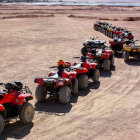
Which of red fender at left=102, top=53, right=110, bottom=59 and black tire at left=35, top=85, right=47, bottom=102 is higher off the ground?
red fender at left=102, top=53, right=110, bottom=59

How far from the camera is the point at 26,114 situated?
8.79 meters

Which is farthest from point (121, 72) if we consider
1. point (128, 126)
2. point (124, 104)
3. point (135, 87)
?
point (128, 126)

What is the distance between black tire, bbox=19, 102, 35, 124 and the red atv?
406 centimetres

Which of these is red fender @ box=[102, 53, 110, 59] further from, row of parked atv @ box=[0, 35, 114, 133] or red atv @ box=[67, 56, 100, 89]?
red atv @ box=[67, 56, 100, 89]

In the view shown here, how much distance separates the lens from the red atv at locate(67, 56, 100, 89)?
12.7 m

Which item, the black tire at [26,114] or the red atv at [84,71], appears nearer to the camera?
the black tire at [26,114]

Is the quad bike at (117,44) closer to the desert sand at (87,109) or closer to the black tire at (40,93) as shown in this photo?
the desert sand at (87,109)

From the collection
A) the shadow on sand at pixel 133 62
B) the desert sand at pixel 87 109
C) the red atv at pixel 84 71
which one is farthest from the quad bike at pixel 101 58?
the shadow on sand at pixel 133 62

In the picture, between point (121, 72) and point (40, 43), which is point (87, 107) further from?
point (40, 43)

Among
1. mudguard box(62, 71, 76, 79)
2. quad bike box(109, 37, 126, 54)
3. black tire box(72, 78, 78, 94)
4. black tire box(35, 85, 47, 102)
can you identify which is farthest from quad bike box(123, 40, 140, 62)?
black tire box(35, 85, 47, 102)

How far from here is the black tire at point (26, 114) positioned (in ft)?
28.5

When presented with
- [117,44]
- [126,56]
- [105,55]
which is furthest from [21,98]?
[117,44]

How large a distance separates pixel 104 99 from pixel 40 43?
631 inches

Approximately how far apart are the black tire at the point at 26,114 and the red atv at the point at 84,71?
4.06 m
